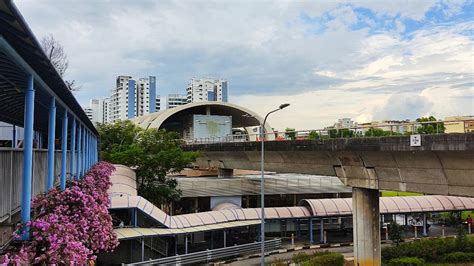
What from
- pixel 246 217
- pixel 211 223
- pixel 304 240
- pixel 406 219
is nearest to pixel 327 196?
pixel 406 219

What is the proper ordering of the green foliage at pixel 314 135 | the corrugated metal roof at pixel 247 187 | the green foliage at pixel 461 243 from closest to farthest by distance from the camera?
the green foliage at pixel 461 243 < the green foliage at pixel 314 135 < the corrugated metal roof at pixel 247 187

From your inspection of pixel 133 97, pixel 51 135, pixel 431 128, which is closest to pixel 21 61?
pixel 51 135

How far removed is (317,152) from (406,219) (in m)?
13.2

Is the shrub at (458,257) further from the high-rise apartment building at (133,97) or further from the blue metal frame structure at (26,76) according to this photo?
the high-rise apartment building at (133,97)

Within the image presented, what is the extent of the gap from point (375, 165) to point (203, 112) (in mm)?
60526

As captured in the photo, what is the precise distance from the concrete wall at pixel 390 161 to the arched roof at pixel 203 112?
44.4 metres

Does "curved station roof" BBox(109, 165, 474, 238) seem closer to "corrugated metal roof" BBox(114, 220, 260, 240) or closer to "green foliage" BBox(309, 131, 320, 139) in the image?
"corrugated metal roof" BBox(114, 220, 260, 240)

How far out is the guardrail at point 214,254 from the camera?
21375mm

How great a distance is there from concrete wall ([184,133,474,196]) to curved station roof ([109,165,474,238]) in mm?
3171

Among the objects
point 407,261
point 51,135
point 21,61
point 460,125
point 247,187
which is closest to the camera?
point 21,61

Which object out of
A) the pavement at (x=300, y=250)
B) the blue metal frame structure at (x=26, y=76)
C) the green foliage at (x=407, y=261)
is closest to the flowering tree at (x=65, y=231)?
the blue metal frame structure at (x=26, y=76)

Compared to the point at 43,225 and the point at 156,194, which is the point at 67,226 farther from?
the point at 156,194

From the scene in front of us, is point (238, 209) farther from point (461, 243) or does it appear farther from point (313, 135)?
point (461, 243)

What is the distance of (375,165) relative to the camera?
854 inches
